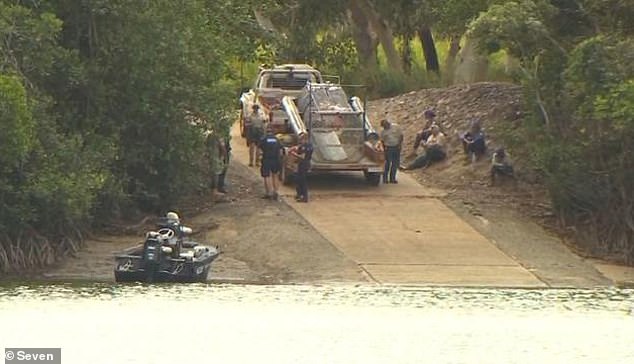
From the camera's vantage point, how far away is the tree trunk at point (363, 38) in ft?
174

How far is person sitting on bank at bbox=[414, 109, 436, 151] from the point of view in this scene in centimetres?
3969

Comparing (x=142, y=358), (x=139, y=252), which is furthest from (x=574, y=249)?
(x=142, y=358)

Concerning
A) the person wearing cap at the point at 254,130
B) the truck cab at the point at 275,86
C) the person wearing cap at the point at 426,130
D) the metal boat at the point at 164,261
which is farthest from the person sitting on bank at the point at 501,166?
the metal boat at the point at 164,261

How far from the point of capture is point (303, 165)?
33.7 meters

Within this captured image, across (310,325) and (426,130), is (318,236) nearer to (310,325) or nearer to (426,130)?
(426,130)

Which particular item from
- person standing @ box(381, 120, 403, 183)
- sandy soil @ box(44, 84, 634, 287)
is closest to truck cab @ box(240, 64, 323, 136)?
sandy soil @ box(44, 84, 634, 287)

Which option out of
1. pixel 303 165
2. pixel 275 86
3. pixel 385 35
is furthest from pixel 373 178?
pixel 385 35

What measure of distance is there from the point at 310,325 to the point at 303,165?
12954 millimetres

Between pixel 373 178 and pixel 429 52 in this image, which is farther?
pixel 429 52

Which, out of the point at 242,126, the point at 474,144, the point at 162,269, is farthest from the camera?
the point at 242,126

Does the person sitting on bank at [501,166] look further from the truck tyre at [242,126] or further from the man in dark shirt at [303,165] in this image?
the truck tyre at [242,126]

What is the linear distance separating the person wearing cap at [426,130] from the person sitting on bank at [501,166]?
3.37 meters

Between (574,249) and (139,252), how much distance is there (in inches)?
395

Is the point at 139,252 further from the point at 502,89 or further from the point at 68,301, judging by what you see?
the point at 502,89
